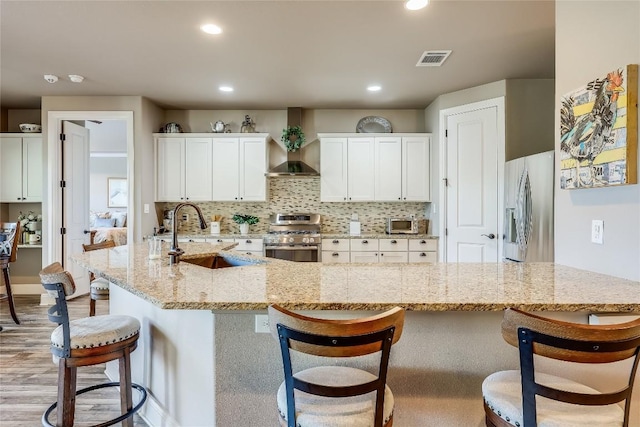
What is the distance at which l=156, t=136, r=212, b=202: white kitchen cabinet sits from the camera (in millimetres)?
4844

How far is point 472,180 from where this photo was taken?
4008mm

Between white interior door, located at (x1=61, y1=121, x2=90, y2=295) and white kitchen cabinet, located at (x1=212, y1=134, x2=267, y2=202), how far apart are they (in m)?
1.80

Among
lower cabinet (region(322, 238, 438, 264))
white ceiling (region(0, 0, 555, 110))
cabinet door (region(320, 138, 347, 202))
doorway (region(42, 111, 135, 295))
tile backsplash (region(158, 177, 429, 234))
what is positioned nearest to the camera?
white ceiling (region(0, 0, 555, 110))

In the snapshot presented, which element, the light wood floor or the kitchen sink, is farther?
the kitchen sink

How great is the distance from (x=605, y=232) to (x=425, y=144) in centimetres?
320

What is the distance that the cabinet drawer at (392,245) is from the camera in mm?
4547

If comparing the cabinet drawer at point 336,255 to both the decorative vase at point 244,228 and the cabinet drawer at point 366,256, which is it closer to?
the cabinet drawer at point 366,256

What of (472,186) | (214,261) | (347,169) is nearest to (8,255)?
(214,261)

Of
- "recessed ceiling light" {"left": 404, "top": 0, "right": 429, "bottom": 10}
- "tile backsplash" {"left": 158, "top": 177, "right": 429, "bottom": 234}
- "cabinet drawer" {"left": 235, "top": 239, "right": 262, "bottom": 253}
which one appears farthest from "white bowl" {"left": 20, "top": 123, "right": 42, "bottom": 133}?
"recessed ceiling light" {"left": 404, "top": 0, "right": 429, "bottom": 10}

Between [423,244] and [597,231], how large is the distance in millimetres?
2749

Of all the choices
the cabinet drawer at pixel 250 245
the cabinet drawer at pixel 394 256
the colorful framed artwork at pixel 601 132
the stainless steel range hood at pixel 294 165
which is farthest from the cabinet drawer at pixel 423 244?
the colorful framed artwork at pixel 601 132

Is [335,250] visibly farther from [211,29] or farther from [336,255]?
[211,29]

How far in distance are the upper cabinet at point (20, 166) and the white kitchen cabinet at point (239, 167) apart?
7.73 ft

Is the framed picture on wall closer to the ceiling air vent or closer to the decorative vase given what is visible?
the decorative vase
